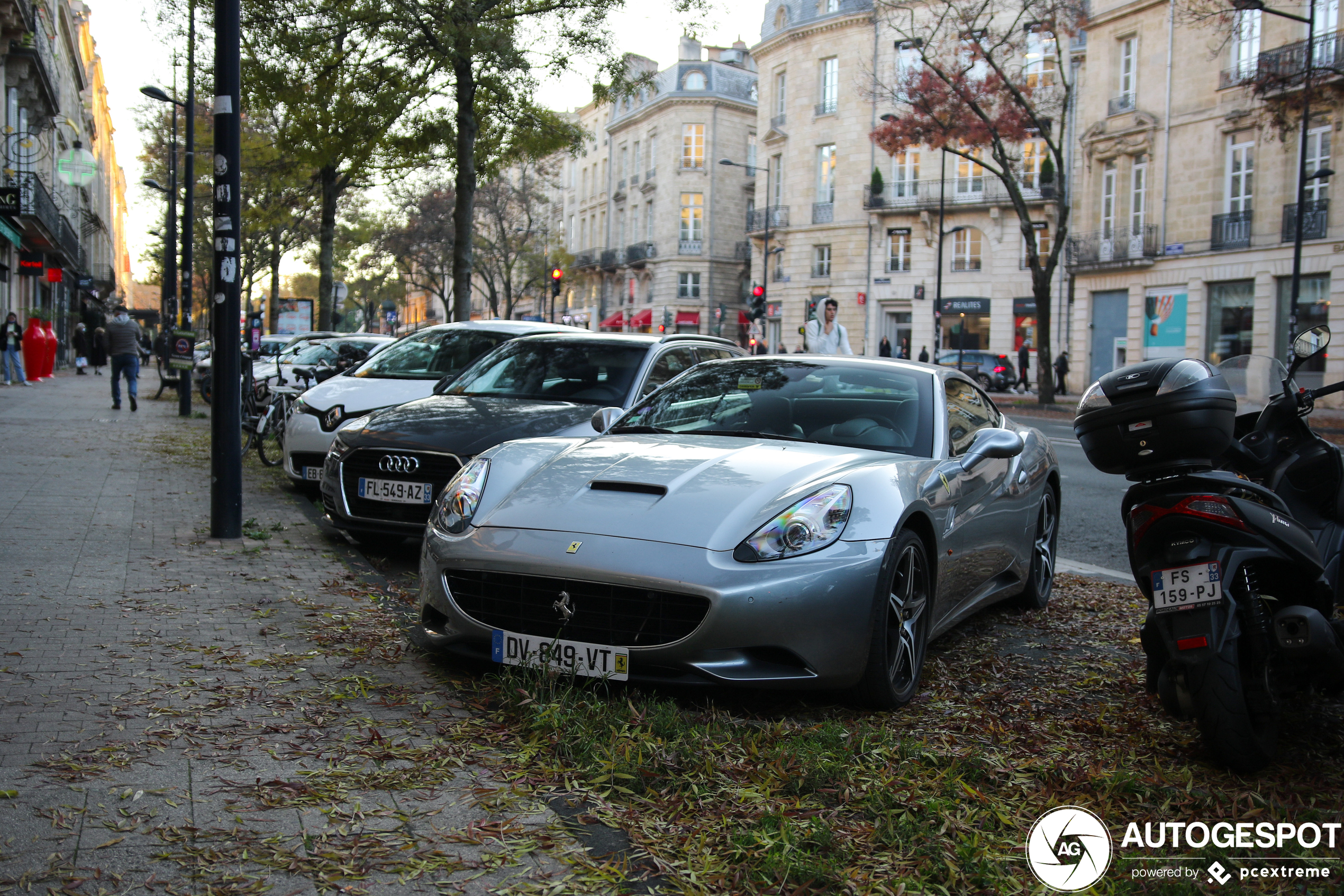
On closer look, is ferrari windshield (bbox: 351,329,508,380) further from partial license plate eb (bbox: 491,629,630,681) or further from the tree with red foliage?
the tree with red foliage

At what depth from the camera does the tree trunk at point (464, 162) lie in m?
16.7

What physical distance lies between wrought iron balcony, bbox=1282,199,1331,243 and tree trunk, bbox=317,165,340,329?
79.0 feet

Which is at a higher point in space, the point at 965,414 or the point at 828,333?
the point at 828,333

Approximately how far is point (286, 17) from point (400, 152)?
3.61 m

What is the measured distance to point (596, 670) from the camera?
4066mm

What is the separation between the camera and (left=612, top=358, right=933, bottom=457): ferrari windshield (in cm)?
525

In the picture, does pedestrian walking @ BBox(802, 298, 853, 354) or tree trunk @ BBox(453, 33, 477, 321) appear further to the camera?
tree trunk @ BBox(453, 33, 477, 321)

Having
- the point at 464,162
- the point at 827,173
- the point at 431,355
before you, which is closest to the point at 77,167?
the point at 464,162

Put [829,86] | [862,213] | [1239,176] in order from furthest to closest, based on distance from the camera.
Result: 1. [829,86]
2. [862,213]
3. [1239,176]

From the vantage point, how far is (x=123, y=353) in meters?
20.1

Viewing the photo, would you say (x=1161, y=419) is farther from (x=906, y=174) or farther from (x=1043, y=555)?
(x=906, y=174)

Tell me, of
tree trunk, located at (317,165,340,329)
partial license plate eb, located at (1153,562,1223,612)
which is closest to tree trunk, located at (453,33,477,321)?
tree trunk, located at (317,165,340,329)

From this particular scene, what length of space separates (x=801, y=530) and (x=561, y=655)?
947 millimetres

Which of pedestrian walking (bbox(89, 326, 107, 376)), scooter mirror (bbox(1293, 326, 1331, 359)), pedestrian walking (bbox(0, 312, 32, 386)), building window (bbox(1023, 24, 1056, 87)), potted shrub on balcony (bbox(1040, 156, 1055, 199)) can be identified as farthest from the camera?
potted shrub on balcony (bbox(1040, 156, 1055, 199))
